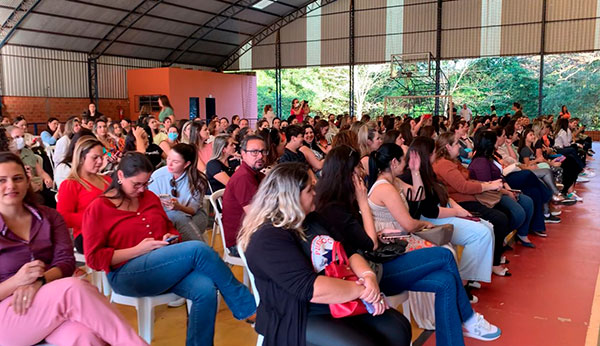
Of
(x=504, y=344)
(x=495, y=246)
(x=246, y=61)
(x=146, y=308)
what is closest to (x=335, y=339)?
(x=146, y=308)

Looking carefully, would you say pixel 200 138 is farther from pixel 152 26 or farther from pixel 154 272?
pixel 152 26

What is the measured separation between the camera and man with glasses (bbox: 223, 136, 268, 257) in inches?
120

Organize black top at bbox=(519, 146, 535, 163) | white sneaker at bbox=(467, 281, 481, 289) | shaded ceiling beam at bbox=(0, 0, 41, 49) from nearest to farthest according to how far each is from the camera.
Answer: white sneaker at bbox=(467, 281, 481, 289), black top at bbox=(519, 146, 535, 163), shaded ceiling beam at bbox=(0, 0, 41, 49)

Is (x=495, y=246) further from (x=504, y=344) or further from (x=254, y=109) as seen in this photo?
(x=254, y=109)

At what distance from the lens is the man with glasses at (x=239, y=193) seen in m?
3.06

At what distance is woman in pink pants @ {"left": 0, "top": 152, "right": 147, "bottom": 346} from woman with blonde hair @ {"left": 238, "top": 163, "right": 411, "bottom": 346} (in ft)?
1.74

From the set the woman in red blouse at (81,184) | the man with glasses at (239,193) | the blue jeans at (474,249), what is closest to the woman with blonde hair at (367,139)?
the blue jeans at (474,249)

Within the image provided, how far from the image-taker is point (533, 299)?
142 inches

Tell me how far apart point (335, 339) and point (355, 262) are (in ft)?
1.31

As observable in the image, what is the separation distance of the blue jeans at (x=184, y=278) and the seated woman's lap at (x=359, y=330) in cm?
69

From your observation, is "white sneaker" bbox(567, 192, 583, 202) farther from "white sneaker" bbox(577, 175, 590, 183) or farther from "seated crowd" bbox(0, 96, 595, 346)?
"seated crowd" bbox(0, 96, 595, 346)

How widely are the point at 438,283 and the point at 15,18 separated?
1451 centimetres

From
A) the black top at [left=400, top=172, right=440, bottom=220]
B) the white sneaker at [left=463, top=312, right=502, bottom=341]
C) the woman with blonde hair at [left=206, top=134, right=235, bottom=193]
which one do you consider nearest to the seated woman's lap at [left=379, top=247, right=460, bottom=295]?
the white sneaker at [left=463, top=312, right=502, bottom=341]

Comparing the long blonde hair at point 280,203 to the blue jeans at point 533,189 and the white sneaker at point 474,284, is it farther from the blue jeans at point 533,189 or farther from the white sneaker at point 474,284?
the blue jeans at point 533,189
